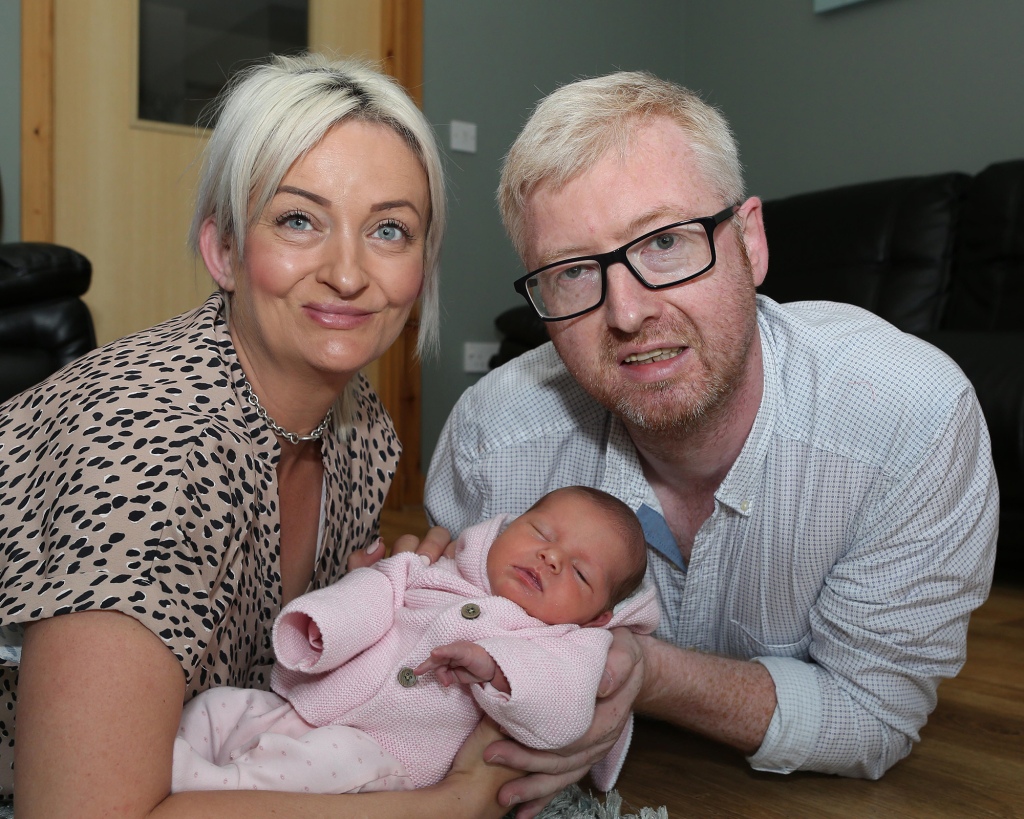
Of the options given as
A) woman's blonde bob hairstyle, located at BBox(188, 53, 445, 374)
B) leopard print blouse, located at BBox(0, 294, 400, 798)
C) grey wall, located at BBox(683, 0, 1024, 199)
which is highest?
grey wall, located at BBox(683, 0, 1024, 199)

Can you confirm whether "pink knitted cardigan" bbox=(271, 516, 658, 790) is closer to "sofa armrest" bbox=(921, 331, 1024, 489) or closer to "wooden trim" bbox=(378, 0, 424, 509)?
"sofa armrest" bbox=(921, 331, 1024, 489)

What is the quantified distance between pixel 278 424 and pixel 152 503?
392mm

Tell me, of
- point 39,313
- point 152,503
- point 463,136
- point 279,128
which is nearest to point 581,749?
point 152,503

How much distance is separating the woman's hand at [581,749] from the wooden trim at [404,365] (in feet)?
9.60

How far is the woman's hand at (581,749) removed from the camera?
1.13 m

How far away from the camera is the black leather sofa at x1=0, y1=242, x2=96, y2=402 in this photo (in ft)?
8.00

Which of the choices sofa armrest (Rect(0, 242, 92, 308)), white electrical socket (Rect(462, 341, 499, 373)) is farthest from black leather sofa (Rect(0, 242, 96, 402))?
white electrical socket (Rect(462, 341, 499, 373))

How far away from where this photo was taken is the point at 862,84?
13.7ft

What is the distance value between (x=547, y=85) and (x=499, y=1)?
0.43 m

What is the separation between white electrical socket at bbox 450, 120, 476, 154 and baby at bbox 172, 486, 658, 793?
129 inches

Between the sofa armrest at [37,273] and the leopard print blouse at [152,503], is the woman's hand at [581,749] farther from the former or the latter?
the sofa armrest at [37,273]

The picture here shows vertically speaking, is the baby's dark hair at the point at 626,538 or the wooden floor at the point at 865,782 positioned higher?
the baby's dark hair at the point at 626,538

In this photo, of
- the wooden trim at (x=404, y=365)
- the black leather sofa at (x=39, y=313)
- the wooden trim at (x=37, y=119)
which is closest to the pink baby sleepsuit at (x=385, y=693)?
the black leather sofa at (x=39, y=313)

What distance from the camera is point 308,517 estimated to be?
1.48 m
